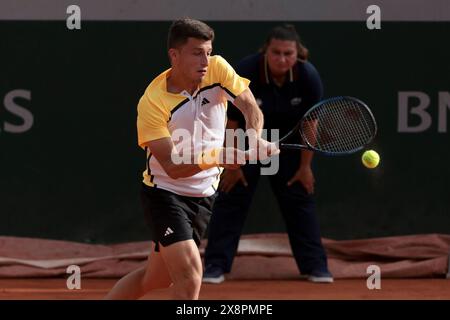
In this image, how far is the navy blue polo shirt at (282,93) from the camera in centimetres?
687

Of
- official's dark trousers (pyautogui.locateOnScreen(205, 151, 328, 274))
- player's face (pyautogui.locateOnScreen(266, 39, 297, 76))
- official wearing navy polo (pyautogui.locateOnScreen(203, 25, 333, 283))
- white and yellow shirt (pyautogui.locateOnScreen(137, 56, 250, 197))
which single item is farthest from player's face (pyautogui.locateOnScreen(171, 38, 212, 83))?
official's dark trousers (pyautogui.locateOnScreen(205, 151, 328, 274))

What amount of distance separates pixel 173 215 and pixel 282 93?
2004mm

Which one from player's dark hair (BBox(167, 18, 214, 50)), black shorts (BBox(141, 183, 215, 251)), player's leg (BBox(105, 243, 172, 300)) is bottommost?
player's leg (BBox(105, 243, 172, 300))

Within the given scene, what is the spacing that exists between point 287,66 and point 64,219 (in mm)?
1832

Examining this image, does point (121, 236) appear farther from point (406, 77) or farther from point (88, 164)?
point (406, 77)

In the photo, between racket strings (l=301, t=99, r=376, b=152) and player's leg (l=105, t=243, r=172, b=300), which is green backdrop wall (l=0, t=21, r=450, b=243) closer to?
racket strings (l=301, t=99, r=376, b=152)

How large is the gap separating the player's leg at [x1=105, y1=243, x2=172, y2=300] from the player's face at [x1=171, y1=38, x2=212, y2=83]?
2.47ft

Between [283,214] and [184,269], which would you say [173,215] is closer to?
[184,269]

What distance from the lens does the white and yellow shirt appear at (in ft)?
16.7

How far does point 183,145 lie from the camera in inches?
202

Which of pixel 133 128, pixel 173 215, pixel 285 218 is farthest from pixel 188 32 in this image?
pixel 133 128
